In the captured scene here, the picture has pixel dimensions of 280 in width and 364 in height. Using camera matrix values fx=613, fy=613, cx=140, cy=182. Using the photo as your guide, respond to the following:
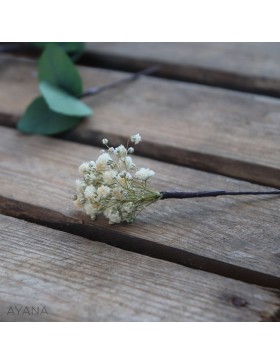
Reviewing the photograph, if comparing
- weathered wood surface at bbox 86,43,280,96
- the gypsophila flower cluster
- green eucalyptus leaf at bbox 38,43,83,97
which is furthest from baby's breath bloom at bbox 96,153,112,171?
weathered wood surface at bbox 86,43,280,96

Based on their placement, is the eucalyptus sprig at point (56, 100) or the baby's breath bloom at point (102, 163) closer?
the baby's breath bloom at point (102, 163)

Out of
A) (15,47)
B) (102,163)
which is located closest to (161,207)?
(102,163)

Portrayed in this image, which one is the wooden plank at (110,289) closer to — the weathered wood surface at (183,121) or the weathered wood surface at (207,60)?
the weathered wood surface at (183,121)

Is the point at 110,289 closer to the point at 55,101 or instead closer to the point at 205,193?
the point at 205,193

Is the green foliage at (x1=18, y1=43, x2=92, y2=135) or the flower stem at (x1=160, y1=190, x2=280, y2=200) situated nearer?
the flower stem at (x1=160, y1=190, x2=280, y2=200)

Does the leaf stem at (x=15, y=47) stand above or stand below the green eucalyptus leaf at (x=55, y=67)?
above

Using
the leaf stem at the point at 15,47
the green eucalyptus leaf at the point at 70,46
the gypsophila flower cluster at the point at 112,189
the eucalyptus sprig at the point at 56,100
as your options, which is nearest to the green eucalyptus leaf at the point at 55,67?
the eucalyptus sprig at the point at 56,100

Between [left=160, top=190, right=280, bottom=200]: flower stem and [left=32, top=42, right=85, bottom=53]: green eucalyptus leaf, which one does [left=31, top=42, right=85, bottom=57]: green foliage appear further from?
[left=160, top=190, right=280, bottom=200]: flower stem
